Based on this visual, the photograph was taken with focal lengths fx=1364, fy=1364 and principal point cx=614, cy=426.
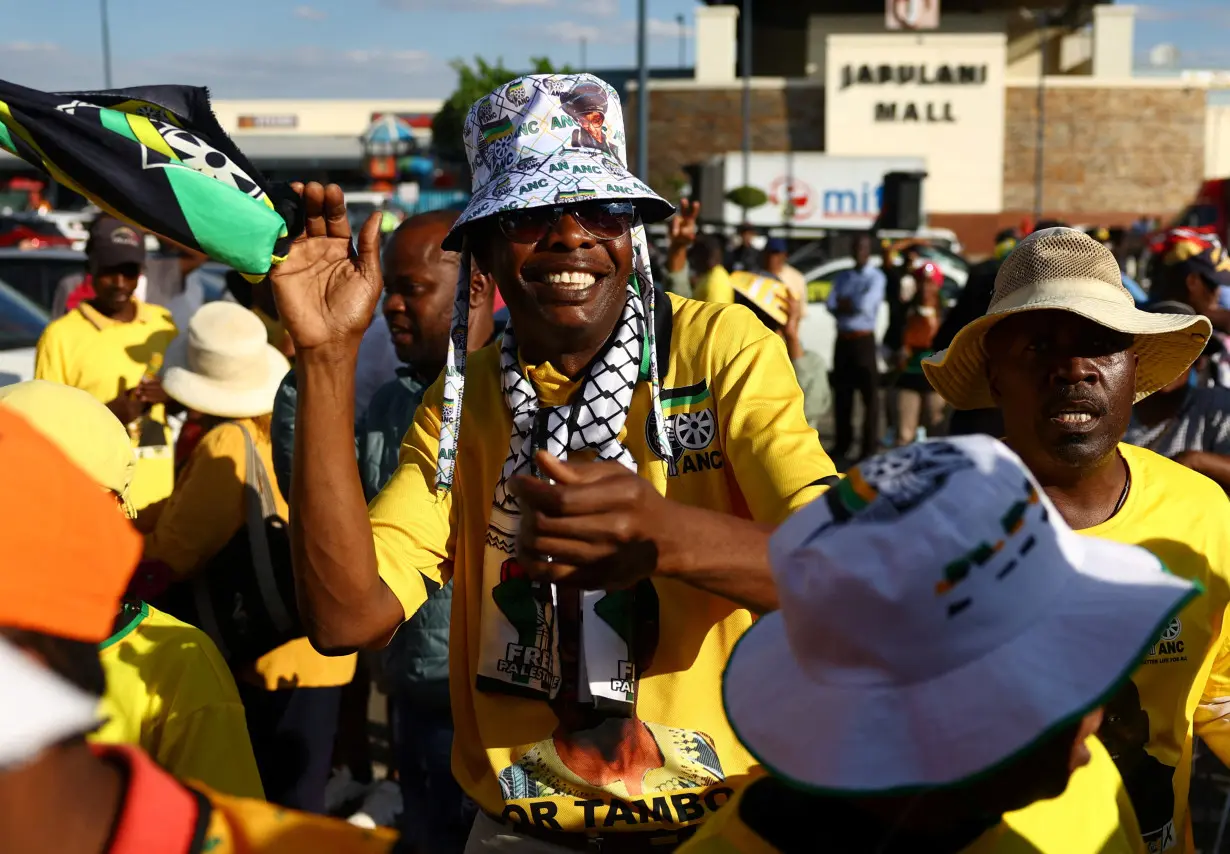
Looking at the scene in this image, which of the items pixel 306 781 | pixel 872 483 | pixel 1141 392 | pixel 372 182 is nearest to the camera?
pixel 872 483

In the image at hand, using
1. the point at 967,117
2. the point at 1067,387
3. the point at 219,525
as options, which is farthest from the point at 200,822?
the point at 967,117

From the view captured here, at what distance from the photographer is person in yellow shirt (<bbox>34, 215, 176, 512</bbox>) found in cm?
563

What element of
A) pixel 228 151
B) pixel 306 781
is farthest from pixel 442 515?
pixel 306 781

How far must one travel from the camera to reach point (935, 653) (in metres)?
1.53

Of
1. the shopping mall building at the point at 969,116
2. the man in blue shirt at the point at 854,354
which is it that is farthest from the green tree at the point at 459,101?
the man in blue shirt at the point at 854,354

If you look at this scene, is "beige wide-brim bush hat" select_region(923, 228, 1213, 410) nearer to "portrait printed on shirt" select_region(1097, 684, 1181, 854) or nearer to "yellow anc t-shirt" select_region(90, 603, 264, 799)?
"portrait printed on shirt" select_region(1097, 684, 1181, 854)

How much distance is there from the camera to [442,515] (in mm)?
2557

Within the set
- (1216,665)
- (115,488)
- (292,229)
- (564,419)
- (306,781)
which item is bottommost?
(306,781)

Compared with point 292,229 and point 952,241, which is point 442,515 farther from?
point 952,241

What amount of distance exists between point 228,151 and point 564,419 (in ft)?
2.75

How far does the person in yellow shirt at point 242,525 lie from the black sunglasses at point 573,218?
197cm

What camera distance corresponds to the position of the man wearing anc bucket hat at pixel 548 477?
226 centimetres

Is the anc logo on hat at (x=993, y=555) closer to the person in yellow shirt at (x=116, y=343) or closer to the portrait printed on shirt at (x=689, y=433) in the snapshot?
the portrait printed on shirt at (x=689, y=433)

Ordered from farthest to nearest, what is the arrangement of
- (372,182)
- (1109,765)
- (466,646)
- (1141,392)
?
(372,182) < (1141,392) < (466,646) < (1109,765)
